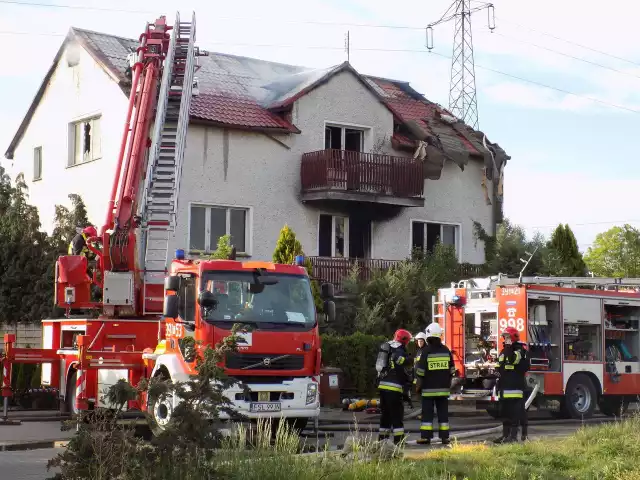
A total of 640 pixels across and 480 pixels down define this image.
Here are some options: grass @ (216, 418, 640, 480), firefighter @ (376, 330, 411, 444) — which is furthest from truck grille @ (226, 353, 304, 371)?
grass @ (216, 418, 640, 480)

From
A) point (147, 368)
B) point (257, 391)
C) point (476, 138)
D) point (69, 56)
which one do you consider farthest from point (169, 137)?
point (476, 138)

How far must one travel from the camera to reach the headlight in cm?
1469

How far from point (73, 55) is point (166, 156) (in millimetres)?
12103

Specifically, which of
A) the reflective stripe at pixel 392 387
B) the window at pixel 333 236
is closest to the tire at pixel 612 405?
the reflective stripe at pixel 392 387

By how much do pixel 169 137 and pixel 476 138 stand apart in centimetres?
1580

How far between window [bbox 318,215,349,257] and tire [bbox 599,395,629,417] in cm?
1073

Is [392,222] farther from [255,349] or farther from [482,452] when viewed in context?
[482,452]

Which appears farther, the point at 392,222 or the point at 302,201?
the point at 392,222

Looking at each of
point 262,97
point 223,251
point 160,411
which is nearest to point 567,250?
point 262,97

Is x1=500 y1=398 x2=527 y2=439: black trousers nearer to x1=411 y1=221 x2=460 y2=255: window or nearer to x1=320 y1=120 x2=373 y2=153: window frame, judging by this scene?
x1=320 y1=120 x2=373 y2=153: window frame

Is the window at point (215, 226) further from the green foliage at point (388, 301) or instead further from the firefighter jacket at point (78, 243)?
the firefighter jacket at point (78, 243)

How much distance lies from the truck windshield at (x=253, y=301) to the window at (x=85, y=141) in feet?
48.0

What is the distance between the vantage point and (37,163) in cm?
3173

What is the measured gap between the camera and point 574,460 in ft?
37.7
